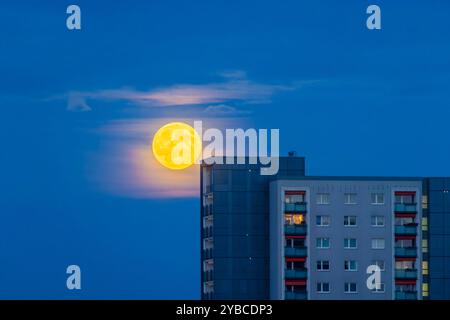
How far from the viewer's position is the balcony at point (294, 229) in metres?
89.2

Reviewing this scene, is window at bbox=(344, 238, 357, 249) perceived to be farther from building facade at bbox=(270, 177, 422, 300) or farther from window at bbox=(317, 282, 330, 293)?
window at bbox=(317, 282, 330, 293)

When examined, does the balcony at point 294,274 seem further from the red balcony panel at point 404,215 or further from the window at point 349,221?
the red balcony panel at point 404,215

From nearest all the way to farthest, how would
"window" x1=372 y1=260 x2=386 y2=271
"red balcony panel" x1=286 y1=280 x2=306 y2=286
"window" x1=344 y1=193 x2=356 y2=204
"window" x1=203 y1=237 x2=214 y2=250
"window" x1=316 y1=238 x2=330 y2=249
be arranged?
1. "red balcony panel" x1=286 y1=280 x2=306 y2=286
2. "window" x1=316 y1=238 x2=330 y2=249
3. "window" x1=372 y1=260 x2=386 y2=271
4. "window" x1=344 y1=193 x2=356 y2=204
5. "window" x1=203 y1=237 x2=214 y2=250

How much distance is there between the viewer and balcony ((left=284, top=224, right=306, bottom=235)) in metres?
89.2

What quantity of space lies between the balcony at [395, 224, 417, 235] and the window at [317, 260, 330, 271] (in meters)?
5.71

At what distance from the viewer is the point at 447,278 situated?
92.0 m

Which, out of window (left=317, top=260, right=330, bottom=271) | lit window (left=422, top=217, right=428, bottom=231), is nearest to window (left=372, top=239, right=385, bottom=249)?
window (left=317, top=260, right=330, bottom=271)

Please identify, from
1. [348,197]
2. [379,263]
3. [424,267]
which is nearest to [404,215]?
[379,263]

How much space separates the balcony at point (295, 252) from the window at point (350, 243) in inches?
114

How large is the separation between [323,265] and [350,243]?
2.43m

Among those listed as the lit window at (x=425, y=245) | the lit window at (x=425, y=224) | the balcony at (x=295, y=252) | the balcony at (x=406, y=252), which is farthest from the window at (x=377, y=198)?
the balcony at (x=295, y=252)
